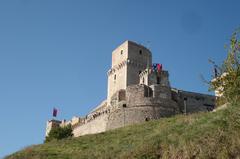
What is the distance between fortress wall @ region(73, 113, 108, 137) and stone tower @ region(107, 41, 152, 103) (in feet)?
14.8

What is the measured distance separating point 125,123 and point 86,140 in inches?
454

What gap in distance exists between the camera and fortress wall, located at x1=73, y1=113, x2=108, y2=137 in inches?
1843

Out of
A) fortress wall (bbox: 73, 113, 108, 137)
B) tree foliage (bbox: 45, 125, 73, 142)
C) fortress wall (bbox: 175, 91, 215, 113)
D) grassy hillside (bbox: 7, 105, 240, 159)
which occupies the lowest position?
grassy hillside (bbox: 7, 105, 240, 159)

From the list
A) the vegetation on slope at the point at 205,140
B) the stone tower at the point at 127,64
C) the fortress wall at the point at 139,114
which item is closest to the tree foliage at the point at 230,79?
the vegetation on slope at the point at 205,140

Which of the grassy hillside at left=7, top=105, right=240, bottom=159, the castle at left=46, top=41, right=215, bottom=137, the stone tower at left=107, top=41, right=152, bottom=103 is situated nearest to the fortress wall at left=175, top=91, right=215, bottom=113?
the castle at left=46, top=41, right=215, bottom=137

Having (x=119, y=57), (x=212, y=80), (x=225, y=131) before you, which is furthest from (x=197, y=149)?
(x=119, y=57)

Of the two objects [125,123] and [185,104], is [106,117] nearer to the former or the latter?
[125,123]

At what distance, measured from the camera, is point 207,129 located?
801 inches

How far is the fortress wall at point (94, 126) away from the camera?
154 feet

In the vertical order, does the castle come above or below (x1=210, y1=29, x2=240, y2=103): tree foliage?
above

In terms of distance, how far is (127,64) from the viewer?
50938mm

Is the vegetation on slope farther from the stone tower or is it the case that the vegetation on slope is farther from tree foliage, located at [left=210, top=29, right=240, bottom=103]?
the stone tower

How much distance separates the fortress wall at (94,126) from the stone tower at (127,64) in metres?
4.50

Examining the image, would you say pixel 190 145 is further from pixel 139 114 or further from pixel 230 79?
pixel 139 114
